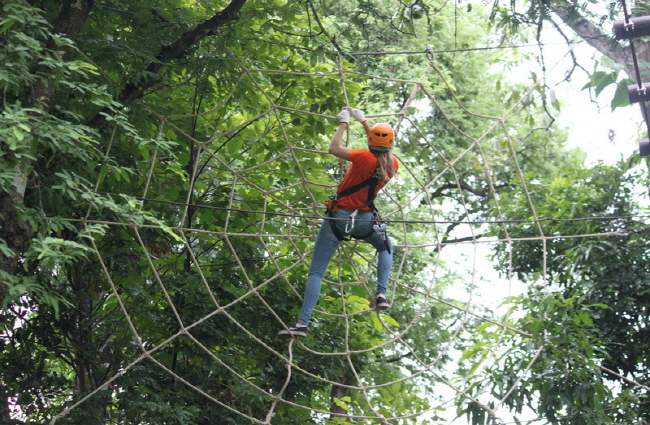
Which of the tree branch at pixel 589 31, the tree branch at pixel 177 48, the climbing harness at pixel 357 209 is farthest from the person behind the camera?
the tree branch at pixel 589 31

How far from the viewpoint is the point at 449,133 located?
14102 millimetres

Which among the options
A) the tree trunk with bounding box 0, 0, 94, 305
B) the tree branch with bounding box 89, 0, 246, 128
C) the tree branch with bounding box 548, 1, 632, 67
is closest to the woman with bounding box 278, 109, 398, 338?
the tree branch with bounding box 89, 0, 246, 128

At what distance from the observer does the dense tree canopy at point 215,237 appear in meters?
5.36

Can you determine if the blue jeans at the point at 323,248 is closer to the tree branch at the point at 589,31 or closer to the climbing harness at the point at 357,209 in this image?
the climbing harness at the point at 357,209

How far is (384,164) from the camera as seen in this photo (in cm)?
541

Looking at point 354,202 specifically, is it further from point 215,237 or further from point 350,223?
point 215,237

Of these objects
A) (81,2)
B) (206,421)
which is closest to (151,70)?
(81,2)

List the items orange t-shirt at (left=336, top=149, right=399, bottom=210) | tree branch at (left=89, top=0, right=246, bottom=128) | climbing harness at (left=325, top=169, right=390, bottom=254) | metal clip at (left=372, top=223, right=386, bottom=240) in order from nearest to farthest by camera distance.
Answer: orange t-shirt at (left=336, top=149, right=399, bottom=210) → climbing harness at (left=325, top=169, right=390, bottom=254) → metal clip at (left=372, top=223, right=386, bottom=240) → tree branch at (left=89, top=0, right=246, bottom=128)

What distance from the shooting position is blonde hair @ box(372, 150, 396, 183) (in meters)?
5.41

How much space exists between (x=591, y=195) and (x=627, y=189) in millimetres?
404

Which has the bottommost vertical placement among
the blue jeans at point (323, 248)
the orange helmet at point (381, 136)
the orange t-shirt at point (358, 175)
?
the blue jeans at point (323, 248)

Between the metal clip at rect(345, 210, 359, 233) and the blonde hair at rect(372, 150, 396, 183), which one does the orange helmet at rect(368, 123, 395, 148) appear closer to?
the blonde hair at rect(372, 150, 396, 183)

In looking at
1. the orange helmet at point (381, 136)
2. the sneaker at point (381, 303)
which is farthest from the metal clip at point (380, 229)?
the orange helmet at point (381, 136)

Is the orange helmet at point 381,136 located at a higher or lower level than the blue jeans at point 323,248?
higher
